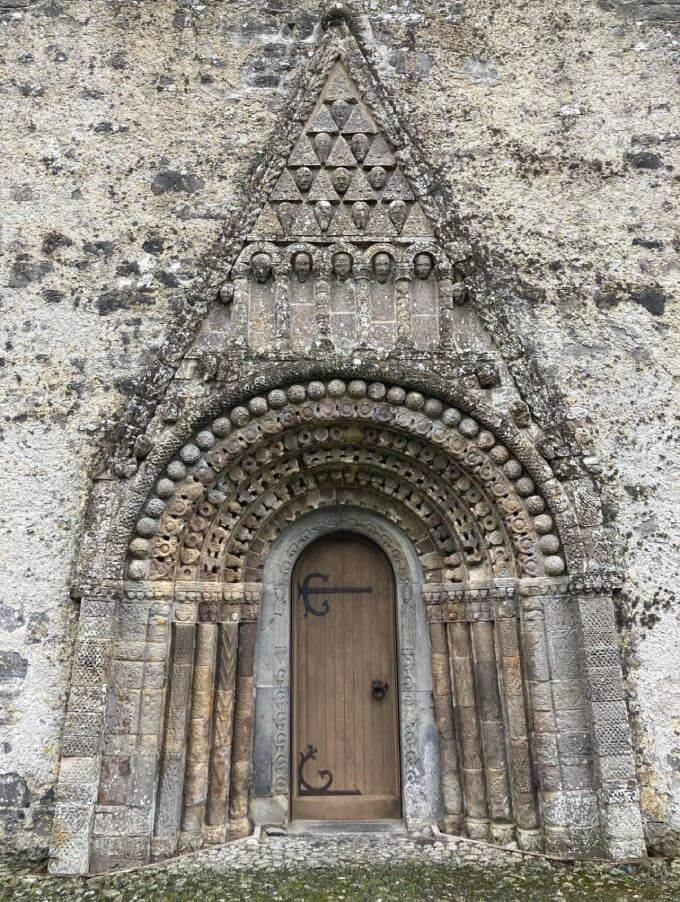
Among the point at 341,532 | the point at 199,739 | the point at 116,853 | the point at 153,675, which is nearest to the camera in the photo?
the point at 116,853

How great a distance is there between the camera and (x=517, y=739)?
4.41 meters

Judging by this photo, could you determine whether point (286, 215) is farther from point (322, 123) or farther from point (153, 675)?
point (153, 675)

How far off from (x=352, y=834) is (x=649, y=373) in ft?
12.6

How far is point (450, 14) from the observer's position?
225 inches

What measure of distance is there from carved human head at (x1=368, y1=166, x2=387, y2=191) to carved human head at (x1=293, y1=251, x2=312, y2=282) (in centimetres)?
77

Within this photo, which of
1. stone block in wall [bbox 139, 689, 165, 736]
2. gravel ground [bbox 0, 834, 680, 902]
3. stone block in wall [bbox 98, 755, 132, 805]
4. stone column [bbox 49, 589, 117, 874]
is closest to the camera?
gravel ground [bbox 0, 834, 680, 902]

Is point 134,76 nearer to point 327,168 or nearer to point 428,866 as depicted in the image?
point 327,168

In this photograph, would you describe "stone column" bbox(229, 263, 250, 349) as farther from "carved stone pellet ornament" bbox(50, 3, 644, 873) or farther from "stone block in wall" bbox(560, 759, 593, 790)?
"stone block in wall" bbox(560, 759, 593, 790)

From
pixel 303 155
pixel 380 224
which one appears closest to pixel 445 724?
pixel 380 224

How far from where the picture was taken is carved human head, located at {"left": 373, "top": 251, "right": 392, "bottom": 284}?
4.98 m

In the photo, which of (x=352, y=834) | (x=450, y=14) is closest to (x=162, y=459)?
(x=352, y=834)

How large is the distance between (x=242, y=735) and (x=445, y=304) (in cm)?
334

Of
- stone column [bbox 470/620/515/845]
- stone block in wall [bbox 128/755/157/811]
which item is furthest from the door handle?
stone block in wall [bbox 128/755/157/811]

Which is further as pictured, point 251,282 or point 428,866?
point 251,282
